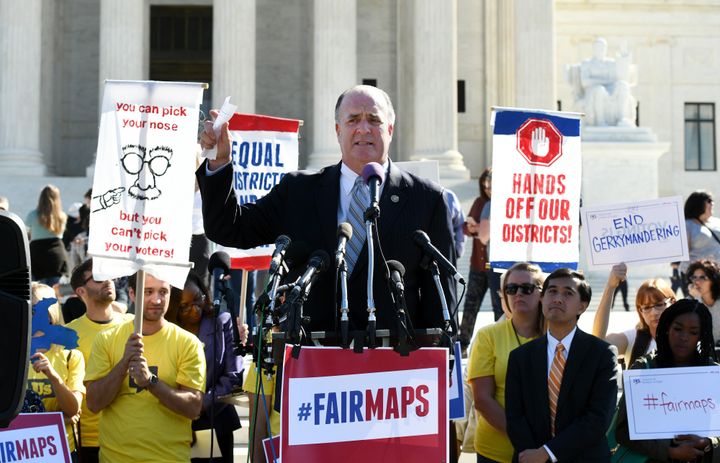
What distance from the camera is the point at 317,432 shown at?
4.70 meters

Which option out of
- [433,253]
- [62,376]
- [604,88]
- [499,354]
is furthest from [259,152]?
[604,88]

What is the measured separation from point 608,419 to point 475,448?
133 cm

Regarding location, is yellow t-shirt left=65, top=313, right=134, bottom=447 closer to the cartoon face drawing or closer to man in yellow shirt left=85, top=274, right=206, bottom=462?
man in yellow shirt left=85, top=274, right=206, bottom=462

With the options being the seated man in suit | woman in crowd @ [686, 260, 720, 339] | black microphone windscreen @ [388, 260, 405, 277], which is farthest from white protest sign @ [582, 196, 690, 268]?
black microphone windscreen @ [388, 260, 405, 277]

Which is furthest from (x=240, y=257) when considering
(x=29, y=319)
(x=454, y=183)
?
(x=454, y=183)

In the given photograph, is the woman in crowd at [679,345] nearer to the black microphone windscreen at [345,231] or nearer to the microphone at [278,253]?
the black microphone windscreen at [345,231]

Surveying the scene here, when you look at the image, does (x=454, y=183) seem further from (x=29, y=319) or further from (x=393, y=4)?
(x=29, y=319)

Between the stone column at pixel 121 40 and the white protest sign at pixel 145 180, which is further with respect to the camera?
the stone column at pixel 121 40

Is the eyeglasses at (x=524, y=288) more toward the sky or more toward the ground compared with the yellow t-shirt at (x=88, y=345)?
more toward the sky

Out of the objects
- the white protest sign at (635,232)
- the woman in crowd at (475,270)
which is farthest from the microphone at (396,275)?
the woman in crowd at (475,270)

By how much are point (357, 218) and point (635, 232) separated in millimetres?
4913

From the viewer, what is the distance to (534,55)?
1236 inches

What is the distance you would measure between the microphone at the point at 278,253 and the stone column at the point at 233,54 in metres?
26.4

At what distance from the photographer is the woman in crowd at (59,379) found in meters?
7.82
